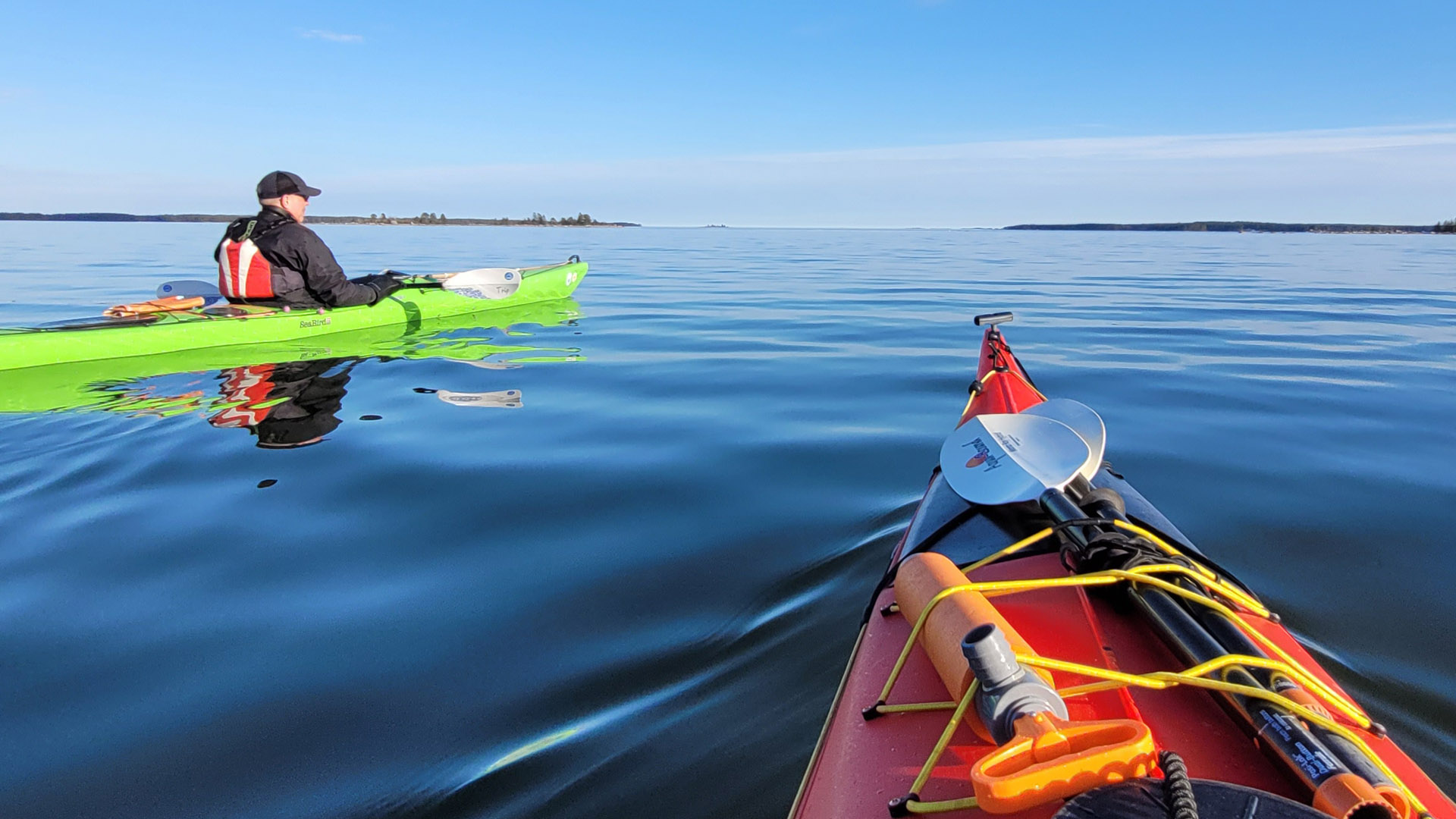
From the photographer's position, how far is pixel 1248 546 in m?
3.73

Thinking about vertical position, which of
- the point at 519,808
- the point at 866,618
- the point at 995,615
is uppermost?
the point at 995,615

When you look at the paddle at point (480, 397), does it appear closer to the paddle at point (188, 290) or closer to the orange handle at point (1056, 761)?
the paddle at point (188, 290)

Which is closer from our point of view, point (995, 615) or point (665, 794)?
point (995, 615)

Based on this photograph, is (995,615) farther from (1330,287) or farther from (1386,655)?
(1330,287)

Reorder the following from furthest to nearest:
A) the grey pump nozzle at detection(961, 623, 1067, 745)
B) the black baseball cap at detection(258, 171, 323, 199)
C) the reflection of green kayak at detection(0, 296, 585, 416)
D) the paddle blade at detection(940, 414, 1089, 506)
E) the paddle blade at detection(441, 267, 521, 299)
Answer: the paddle blade at detection(441, 267, 521, 299) < the black baseball cap at detection(258, 171, 323, 199) < the reflection of green kayak at detection(0, 296, 585, 416) < the paddle blade at detection(940, 414, 1089, 506) < the grey pump nozzle at detection(961, 623, 1067, 745)

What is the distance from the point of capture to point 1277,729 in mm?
1419

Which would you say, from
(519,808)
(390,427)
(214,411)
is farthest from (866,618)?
(214,411)

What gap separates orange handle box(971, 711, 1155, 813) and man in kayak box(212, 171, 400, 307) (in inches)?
367

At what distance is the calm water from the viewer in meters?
2.33

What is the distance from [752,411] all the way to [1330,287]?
15.3m

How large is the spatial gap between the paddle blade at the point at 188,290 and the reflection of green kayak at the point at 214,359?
123 cm

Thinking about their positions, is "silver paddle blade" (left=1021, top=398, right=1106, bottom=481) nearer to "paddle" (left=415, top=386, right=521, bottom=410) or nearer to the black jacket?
"paddle" (left=415, top=386, right=521, bottom=410)

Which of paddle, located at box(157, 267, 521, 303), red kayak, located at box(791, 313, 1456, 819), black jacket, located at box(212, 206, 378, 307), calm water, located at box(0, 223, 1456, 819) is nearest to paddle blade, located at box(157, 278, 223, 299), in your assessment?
paddle, located at box(157, 267, 521, 303)

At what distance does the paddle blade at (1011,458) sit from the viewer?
251 cm
